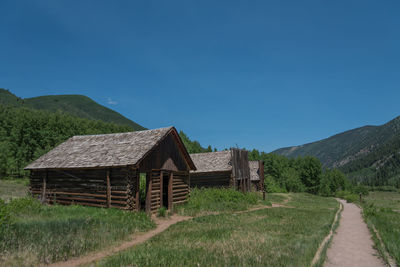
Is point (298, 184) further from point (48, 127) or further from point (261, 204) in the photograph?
point (48, 127)

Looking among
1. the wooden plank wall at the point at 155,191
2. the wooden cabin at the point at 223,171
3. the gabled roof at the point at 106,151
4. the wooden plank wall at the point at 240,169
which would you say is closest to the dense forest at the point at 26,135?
the gabled roof at the point at 106,151

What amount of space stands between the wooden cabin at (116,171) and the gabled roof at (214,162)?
33.1 feet

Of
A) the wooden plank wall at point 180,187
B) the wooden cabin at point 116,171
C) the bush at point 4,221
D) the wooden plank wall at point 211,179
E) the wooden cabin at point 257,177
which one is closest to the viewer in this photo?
the bush at point 4,221

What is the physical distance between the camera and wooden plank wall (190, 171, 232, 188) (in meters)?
30.9

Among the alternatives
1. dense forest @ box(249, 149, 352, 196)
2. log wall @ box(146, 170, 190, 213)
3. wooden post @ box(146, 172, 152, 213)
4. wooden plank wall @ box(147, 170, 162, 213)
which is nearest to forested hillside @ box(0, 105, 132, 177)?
log wall @ box(146, 170, 190, 213)

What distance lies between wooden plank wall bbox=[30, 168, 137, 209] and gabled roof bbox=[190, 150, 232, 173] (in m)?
15.9

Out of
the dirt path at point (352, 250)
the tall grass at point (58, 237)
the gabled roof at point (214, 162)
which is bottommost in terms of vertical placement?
the dirt path at point (352, 250)

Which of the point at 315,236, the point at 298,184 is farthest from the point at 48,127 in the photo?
the point at 298,184

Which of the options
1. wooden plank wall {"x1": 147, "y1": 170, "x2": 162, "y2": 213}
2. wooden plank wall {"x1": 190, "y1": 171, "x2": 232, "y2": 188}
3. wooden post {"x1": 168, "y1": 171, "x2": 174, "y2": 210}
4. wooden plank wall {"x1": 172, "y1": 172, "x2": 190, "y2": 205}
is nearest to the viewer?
wooden plank wall {"x1": 147, "y1": 170, "x2": 162, "y2": 213}

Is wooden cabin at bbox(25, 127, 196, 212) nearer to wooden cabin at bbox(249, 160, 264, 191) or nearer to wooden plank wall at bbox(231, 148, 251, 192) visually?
wooden plank wall at bbox(231, 148, 251, 192)

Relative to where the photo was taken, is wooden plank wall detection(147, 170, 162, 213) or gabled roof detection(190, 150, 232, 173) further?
gabled roof detection(190, 150, 232, 173)

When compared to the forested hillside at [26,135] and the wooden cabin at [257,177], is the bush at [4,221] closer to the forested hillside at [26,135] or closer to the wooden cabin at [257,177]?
the forested hillside at [26,135]

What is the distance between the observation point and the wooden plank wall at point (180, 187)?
19.8 meters

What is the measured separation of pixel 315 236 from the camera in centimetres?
1033
